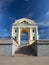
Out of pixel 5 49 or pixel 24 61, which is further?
pixel 5 49

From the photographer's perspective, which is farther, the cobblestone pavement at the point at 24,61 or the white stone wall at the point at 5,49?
the white stone wall at the point at 5,49

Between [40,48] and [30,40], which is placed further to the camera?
[30,40]

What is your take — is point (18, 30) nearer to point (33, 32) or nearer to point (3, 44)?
point (33, 32)

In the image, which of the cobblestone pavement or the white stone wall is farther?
the white stone wall

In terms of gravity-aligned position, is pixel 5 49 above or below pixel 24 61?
above

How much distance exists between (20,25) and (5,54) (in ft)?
94.1

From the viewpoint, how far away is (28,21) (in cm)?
4844

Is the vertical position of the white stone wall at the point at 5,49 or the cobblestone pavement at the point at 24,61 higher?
the white stone wall at the point at 5,49

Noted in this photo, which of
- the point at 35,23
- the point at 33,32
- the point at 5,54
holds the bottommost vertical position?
the point at 5,54

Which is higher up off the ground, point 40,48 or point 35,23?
point 35,23

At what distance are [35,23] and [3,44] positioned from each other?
97.7 ft

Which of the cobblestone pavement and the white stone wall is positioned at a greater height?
the white stone wall

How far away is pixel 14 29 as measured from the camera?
46.3m

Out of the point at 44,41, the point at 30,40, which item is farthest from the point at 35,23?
the point at 44,41
